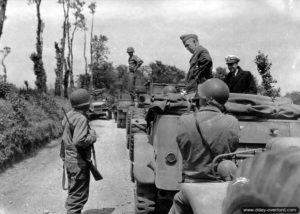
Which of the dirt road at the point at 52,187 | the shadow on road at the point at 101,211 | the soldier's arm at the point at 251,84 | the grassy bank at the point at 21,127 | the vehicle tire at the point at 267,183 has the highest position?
the soldier's arm at the point at 251,84

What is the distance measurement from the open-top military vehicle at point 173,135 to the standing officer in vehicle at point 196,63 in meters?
0.82

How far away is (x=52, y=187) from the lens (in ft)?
26.4

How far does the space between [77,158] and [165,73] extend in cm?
4794

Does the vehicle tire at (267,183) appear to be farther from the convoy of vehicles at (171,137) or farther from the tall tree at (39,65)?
the tall tree at (39,65)

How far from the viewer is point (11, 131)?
35.8ft

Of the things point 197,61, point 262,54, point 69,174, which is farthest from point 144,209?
point 262,54

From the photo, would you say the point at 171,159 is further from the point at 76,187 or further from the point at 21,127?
the point at 21,127

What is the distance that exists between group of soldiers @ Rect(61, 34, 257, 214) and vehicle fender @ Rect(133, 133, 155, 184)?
1.83 ft

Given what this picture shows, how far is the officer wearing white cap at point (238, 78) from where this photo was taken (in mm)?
6680

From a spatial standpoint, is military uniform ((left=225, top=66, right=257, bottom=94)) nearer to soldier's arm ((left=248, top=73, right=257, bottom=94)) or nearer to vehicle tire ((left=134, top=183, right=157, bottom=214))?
soldier's arm ((left=248, top=73, right=257, bottom=94))

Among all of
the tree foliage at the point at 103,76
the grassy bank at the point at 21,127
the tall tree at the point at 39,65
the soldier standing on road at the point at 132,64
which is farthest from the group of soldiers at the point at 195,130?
the tree foliage at the point at 103,76

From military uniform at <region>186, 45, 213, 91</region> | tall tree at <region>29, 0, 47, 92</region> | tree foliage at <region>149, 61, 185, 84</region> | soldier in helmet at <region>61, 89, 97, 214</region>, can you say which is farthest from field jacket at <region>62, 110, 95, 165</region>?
tree foliage at <region>149, 61, 185, 84</region>

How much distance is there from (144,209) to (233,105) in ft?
5.26

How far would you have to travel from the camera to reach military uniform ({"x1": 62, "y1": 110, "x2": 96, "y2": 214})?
5.33 metres
